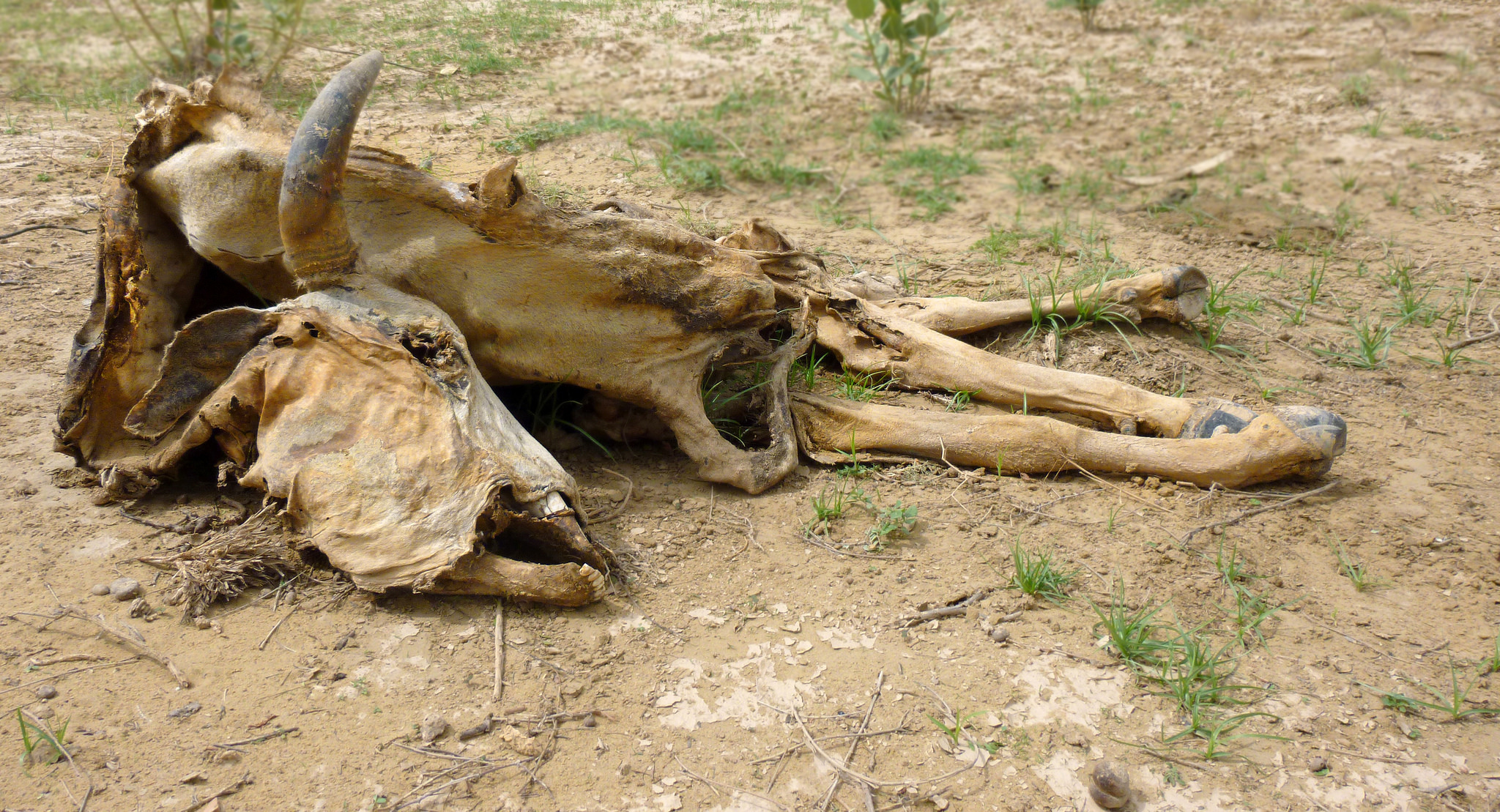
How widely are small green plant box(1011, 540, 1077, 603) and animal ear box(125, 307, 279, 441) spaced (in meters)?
1.99

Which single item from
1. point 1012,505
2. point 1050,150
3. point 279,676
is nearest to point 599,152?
point 1050,150

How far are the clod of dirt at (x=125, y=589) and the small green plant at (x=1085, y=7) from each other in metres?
6.99

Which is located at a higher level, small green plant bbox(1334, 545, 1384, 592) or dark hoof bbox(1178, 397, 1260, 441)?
dark hoof bbox(1178, 397, 1260, 441)

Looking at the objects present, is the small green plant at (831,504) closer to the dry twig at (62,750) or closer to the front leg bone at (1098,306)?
the front leg bone at (1098,306)

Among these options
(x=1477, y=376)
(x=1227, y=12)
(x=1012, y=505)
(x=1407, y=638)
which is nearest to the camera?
(x=1407, y=638)

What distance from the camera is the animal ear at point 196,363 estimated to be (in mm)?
2441

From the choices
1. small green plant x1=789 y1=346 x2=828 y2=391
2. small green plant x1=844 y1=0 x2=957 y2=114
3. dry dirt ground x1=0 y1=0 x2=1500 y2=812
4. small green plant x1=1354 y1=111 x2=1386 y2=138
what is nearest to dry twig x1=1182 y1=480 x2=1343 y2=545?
dry dirt ground x1=0 y1=0 x2=1500 y2=812

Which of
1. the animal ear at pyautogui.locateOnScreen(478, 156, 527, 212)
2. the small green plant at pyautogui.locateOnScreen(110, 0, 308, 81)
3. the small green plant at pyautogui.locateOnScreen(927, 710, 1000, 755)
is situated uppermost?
the small green plant at pyautogui.locateOnScreen(110, 0, 308, 81)

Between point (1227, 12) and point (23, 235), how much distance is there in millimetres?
7620

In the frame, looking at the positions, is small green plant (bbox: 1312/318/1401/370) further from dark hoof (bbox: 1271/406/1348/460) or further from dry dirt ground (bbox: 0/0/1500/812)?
dark hoof (bbox: 1271/406/1348/460)

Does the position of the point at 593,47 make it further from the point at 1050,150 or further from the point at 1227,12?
the point at 1227,12

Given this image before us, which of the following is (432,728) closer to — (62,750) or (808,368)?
(62,750)

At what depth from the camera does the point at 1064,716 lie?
208 cm

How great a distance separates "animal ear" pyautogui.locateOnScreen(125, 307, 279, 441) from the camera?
8.01 feet
